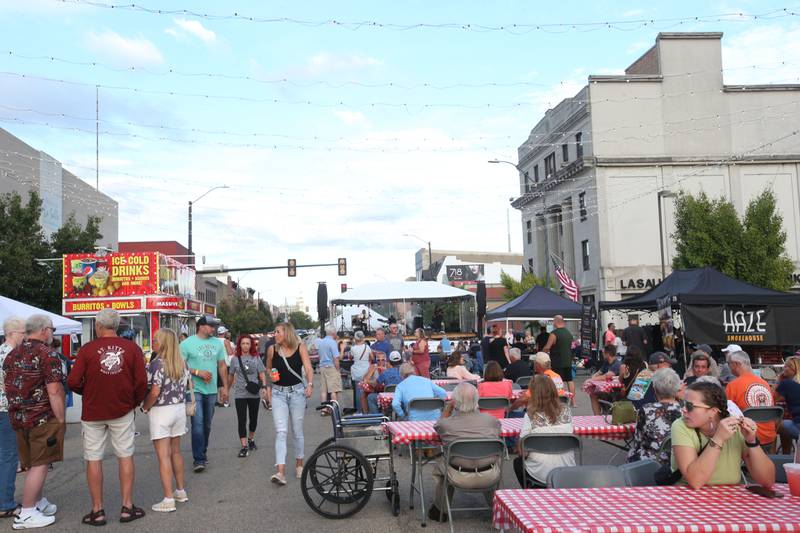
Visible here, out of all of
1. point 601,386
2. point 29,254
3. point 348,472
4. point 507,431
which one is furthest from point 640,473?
point 29,254

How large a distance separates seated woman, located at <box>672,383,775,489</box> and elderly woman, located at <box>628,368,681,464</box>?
1.68m

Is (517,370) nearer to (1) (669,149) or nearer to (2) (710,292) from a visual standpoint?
(2) (710,292)

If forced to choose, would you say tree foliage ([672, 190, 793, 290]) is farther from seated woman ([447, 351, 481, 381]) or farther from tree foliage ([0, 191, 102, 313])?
tree foliage ([0, 191, 102, 313])

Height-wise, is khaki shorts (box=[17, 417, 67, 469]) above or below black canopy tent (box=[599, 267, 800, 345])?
below

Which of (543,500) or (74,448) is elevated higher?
(543,500)

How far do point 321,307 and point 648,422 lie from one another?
19627 millimetres

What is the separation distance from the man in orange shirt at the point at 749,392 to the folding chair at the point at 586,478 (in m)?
3.74

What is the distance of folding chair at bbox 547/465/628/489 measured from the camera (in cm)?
429

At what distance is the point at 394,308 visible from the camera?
93.3 ft

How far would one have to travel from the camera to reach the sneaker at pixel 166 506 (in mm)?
6961

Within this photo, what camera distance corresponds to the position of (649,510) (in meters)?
3.60

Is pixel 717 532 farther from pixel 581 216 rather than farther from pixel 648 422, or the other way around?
pixel 581 216

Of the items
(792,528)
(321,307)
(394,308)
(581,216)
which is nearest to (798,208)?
(581,216)

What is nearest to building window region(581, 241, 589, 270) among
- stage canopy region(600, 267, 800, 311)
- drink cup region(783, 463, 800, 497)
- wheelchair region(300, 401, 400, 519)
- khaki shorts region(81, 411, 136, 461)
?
stage canopy region(600, 267, 800, 311)
